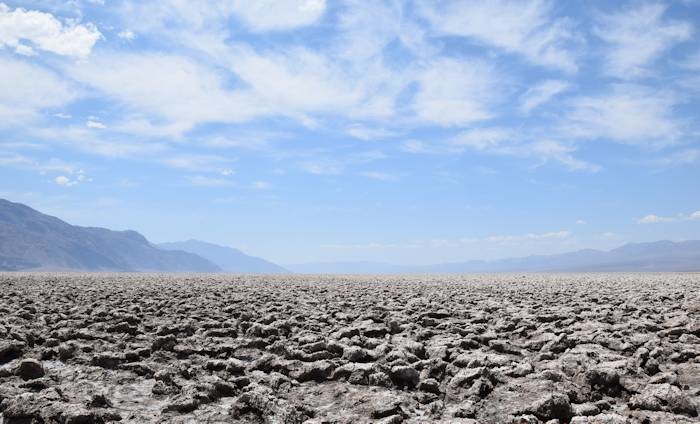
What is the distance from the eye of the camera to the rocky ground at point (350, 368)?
4469 mm

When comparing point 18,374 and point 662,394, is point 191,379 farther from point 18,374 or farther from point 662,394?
point 662,394

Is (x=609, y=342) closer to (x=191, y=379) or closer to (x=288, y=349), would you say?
(x=288, y=349)

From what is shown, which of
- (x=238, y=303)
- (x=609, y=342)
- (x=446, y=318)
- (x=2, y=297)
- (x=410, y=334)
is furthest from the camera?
(x=2, y=297)

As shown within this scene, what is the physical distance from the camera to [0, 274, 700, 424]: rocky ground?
14.7ft

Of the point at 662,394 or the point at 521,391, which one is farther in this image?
the point at 521,391

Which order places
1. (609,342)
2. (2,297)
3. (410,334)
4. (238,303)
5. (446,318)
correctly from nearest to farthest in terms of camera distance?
1. (609,342)
2. (410,334)
3. (446,318)
4. (238,303)
5. (2,297)

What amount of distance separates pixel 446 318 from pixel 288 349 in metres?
3.42

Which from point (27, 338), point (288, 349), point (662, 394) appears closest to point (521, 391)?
point (662, 394)

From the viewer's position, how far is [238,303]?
468 inches

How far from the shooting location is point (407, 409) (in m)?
4.57

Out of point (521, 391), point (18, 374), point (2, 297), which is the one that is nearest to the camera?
point (521, 391)

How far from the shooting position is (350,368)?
556cm

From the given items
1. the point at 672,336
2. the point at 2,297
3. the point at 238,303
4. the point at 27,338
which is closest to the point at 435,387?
the point at 672,336

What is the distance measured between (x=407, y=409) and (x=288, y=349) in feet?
A: 7.89
